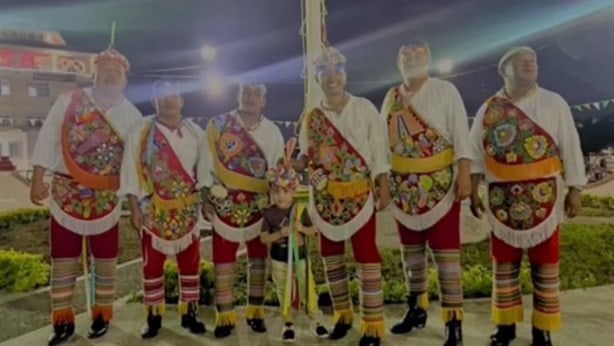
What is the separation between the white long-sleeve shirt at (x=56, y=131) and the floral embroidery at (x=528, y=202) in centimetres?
183

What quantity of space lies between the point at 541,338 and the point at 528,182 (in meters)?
0.71

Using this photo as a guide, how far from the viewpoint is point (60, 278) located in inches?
108

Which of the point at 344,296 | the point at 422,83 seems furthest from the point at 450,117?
the point at 344,296

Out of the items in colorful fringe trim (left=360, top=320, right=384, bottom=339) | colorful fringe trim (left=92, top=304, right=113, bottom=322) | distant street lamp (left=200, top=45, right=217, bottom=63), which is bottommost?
colorful fringe trim (left=360, top=320, right=384, bottom=339)

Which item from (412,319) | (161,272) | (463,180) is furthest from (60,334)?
(463,180)

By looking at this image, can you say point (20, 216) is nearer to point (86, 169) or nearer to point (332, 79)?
point (86, 169)

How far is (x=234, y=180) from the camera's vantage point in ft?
8.91

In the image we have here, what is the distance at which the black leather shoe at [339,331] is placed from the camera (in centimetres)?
268

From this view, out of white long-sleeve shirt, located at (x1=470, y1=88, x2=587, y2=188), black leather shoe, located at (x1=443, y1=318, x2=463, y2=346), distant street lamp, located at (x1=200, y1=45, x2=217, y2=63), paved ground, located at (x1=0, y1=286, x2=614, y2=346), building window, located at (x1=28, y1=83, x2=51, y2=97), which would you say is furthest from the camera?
distant street lamp, located at (x1=200, y1=45, x2=217, y2=63)

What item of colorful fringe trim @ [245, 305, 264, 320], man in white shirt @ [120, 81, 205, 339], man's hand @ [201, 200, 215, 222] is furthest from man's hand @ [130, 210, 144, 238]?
colorful fringe trim @ [245, 305, 264, 320]

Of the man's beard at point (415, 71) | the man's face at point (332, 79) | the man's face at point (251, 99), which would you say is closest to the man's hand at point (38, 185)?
the man's face at point (251, 99)

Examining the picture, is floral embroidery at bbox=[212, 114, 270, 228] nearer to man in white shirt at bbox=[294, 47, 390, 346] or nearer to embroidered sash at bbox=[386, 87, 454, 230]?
man in white shirt at bbox=[294, 47, 390, 346]

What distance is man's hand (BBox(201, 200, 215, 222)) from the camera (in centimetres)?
275

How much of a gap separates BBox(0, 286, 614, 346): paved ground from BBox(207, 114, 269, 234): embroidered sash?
0.54 metres
